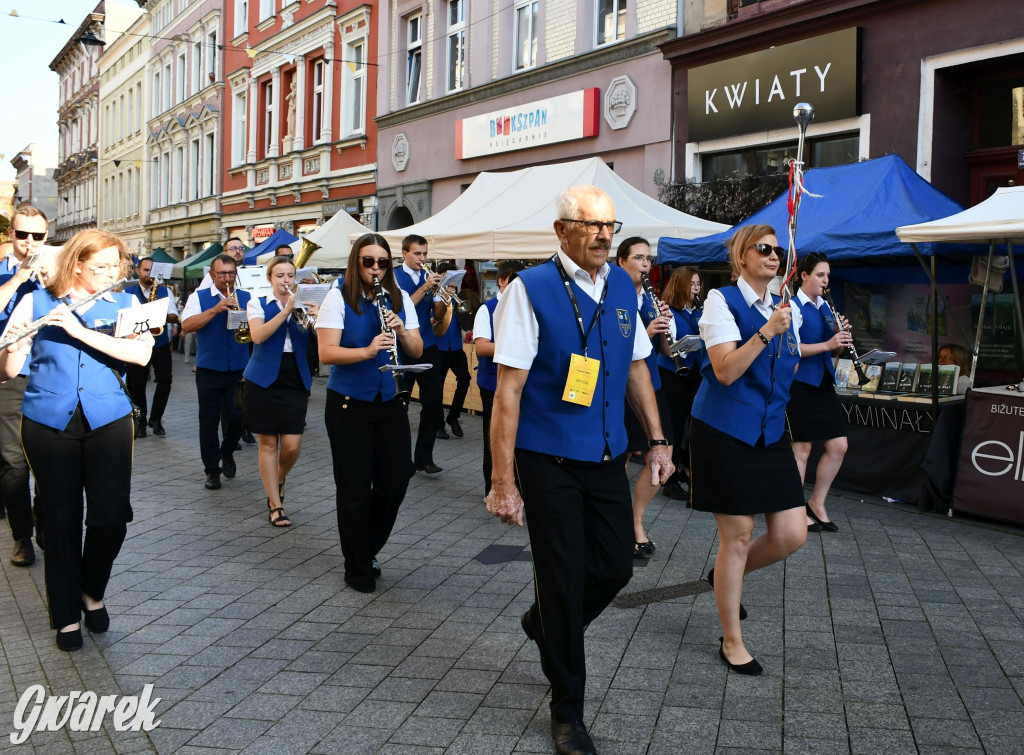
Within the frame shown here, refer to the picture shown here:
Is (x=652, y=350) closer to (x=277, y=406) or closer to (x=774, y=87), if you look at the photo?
(x=277, y=406)

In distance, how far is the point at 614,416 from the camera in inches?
141

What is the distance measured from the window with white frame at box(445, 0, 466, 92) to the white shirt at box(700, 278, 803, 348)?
16.0 m

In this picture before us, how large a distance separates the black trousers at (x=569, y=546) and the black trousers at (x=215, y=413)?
17.4 feet

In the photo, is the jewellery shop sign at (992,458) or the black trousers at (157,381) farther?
the black trousers at (157,381)

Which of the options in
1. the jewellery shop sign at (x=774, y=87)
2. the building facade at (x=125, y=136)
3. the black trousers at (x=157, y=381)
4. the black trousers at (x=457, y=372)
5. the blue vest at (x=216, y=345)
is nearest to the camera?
the blue vest at (x=216, y=345)

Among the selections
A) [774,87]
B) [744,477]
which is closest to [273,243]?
[774,87]

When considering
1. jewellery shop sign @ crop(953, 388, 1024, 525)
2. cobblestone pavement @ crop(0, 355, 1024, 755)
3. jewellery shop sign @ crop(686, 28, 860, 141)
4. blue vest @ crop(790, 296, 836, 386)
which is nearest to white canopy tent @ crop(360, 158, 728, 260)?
jewellery shop sign @ crop(686, 28, 860, 141)

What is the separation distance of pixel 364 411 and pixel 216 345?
3.67 metres

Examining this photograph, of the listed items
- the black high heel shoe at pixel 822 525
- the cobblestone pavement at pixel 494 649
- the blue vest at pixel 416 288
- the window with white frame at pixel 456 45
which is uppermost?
the window with white frame at pixel 456 45

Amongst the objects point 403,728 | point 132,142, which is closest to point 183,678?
point 403,728

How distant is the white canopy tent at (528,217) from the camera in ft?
33.5

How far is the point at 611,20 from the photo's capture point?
1540cm

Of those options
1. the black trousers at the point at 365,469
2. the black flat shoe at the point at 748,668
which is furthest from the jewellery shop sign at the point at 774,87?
the black flat shoe at the point at 748,668

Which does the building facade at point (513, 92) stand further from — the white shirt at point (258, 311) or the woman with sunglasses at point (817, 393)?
the white shirt at point (258, 311)
